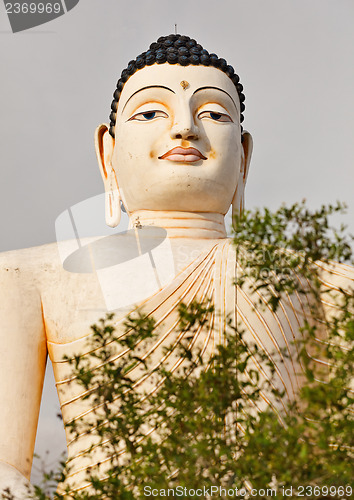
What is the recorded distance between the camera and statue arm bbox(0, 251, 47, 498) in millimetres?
6449

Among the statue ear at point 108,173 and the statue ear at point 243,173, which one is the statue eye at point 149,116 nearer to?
the statue ear at point 108,173

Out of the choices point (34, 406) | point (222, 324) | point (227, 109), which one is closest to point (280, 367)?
point (222, 324)

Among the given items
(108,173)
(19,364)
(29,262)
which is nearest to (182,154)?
(108,173)

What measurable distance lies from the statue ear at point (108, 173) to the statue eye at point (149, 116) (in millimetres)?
648

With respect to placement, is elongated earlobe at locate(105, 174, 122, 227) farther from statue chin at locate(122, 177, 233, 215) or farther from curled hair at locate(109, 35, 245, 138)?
curled hair at locate(109, 35, 245, 138)

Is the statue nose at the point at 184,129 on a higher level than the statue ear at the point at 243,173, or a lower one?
higher

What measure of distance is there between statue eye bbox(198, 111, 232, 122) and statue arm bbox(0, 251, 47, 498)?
1890mm

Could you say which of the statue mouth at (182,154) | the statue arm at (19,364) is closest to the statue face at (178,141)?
the statue mouth at (182,154)

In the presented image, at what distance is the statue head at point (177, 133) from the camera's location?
7320 mm

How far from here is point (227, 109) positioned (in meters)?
7.68

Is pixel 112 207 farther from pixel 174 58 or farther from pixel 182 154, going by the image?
pixel 174 58

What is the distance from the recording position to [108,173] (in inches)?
324

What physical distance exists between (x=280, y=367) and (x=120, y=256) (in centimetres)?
149

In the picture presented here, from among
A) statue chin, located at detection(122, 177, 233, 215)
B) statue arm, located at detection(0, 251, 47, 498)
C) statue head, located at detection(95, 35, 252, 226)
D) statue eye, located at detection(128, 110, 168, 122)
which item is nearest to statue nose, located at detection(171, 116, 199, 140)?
statue head, located at detection(95, 35, 252, 226)
